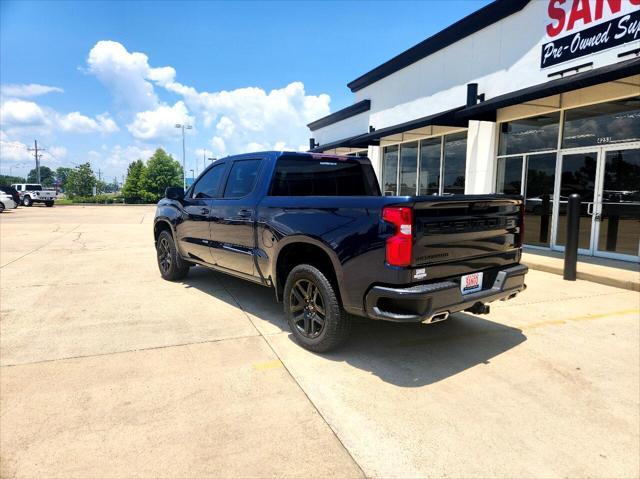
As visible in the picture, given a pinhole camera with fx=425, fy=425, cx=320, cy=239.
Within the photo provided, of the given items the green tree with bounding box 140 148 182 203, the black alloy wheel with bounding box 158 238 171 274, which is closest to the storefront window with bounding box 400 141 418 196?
the black alloy wheel with bounding box 158 238 171 274

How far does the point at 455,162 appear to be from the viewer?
41.4 feet

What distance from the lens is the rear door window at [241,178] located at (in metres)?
4.98

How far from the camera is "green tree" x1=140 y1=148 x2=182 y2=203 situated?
63031 millimetres

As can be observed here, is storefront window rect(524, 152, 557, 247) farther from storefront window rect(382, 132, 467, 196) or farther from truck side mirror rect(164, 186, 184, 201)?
truck side mirror rect(164, 186, 184, 201)

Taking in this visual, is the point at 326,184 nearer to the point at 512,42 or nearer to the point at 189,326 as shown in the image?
the point at 189,326

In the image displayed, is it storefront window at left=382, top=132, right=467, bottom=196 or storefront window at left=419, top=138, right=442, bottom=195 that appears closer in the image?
storefront window at left=382, top=132, right=467, bottom=196

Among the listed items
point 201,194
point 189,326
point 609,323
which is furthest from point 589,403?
point 201,194

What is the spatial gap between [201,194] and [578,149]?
26.1 ft

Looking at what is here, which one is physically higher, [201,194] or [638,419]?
[201,194]

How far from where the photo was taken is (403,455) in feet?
8.14

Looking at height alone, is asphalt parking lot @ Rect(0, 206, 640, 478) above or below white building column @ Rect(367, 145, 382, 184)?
below

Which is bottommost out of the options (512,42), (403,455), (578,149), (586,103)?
(403,455)

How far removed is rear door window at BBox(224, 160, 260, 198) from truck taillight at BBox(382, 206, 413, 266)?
2212 mm

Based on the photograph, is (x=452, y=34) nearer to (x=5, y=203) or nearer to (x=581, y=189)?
(x=581, y=189)
